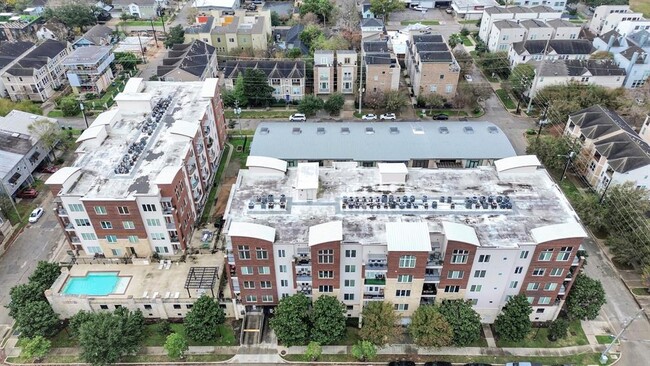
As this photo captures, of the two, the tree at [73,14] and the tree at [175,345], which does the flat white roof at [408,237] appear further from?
the tree at [73,14]

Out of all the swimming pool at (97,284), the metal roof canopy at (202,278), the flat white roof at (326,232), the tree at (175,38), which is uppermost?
the flat white roof at (326,232)

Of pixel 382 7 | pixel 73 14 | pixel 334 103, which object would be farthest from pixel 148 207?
pixel 382 7

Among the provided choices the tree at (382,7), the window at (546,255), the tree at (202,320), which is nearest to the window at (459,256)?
the window at (546,255)

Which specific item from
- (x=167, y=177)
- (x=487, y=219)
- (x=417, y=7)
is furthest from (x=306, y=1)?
(x=487, y=219)

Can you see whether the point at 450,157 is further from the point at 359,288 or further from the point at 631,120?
the point at 631,120

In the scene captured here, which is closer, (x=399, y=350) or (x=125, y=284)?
(x=399, y=350)

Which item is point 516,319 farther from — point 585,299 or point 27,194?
point 27,194
